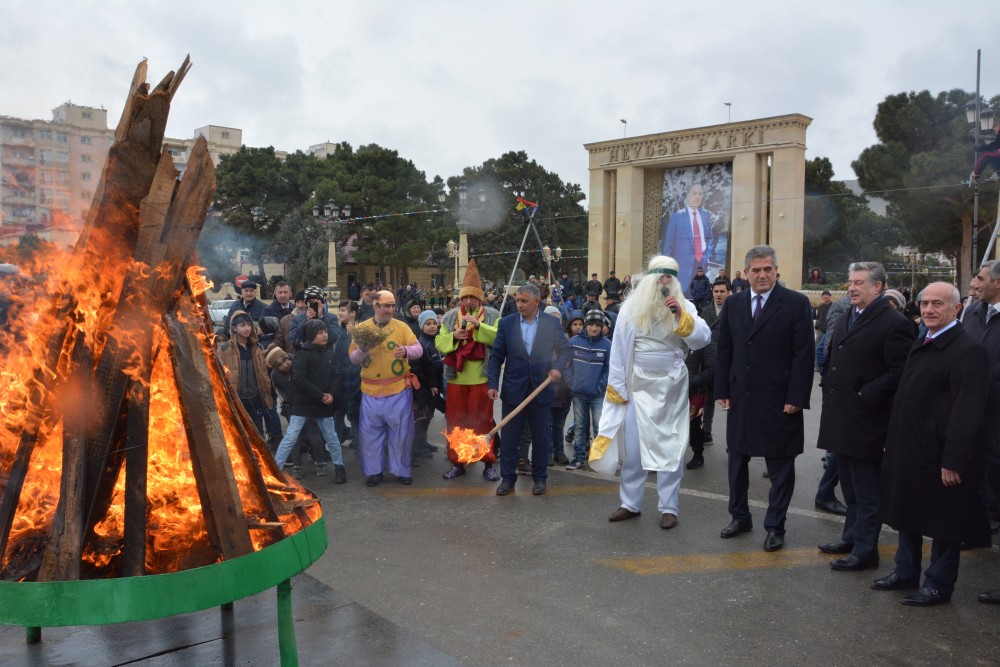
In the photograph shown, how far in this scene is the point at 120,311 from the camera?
2914 millimetres

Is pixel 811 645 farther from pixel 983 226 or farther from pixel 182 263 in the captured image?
pixel 983 226

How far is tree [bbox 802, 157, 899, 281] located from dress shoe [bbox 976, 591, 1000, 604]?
4041cm

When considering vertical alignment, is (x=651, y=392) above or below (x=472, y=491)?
above

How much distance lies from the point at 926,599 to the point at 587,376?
13.6 ft

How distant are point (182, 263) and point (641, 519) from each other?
166 inches

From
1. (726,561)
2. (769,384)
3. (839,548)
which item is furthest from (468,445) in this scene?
(839,548)

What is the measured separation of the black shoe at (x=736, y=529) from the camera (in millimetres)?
5520

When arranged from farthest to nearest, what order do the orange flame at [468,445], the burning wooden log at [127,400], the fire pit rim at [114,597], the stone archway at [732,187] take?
the stone archway at [732,187] → the orange flame at [468,445] → the burning wooden log at [127,400] → the fire pit rim at [114,597]

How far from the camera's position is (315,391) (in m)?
7.27

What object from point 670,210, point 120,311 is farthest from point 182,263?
point 670,210

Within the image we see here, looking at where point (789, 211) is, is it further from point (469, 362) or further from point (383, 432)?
point (383, 432)

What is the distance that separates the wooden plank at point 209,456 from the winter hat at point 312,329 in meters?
4.44

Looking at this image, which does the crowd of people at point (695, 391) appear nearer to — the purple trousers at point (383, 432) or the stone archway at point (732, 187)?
the purple trousers at point (383, 432)

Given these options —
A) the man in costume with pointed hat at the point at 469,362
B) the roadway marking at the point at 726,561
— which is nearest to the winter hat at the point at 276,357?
the man in costume with pointed hat at the point at 469,362
